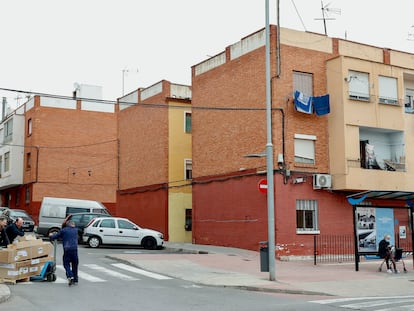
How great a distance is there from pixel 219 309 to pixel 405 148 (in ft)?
61.4

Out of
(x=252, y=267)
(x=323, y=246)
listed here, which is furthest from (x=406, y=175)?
(x=252, y=267)

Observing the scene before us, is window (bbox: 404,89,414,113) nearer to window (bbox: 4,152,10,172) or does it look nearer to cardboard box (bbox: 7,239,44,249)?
cardboard box (bbox: 7,239,44,249)

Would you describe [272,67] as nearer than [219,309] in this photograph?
No

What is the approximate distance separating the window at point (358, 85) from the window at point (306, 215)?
518 centimetres

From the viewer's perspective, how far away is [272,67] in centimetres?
2486

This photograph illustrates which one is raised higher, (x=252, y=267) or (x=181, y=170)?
(x=181, y=170)

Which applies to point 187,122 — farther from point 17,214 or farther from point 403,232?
point 403,232

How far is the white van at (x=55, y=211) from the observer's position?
96.2 ft

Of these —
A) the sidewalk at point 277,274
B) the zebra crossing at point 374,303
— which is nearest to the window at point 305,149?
the sidewalk at point 277,274

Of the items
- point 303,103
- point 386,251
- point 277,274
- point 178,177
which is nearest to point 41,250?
point 277,274

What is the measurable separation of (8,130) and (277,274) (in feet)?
117

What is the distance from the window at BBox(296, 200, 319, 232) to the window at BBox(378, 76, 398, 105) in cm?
601

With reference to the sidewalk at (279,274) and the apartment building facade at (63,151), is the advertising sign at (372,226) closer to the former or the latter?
the sidewalk at (279,274)

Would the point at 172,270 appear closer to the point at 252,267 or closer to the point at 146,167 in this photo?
the point at 252,267
